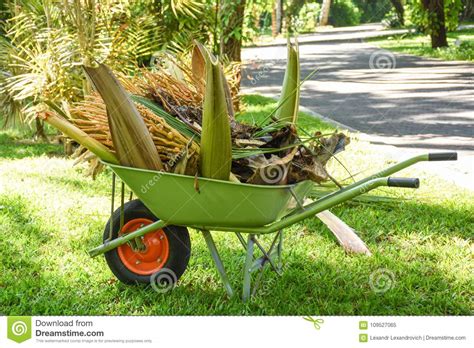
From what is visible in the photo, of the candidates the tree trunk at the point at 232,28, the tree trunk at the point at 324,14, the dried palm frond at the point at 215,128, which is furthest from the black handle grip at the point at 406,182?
the tree trunk at the point at 324,14

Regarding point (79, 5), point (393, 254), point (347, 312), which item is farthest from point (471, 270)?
point (79, 5)

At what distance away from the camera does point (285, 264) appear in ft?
9.11

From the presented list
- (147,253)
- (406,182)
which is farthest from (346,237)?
(406,182)

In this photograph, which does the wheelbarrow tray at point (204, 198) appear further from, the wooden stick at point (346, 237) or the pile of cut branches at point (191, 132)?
the wooden stick at point (346, 237)

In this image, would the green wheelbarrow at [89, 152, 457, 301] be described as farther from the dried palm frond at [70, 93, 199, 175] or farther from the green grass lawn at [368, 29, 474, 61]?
the green grass lawn at [368, 29, 474, 61]

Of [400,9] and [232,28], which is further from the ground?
[232,28]

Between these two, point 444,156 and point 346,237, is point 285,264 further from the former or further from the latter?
point 444,156

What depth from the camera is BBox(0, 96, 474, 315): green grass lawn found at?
2.42 m

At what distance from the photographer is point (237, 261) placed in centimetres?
283

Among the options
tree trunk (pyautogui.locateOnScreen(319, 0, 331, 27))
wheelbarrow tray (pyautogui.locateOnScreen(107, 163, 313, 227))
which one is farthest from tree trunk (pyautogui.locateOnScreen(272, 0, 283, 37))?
wheelbarrow tray (pyautogui.locateOnScreen(107, 163, 313, 227))

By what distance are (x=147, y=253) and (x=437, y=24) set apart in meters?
12.5

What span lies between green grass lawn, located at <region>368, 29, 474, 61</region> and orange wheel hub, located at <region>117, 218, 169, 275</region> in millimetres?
10096

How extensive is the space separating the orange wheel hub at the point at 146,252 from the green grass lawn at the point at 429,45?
10096mm

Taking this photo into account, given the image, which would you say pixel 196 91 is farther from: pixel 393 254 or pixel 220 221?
pixel 393 254
